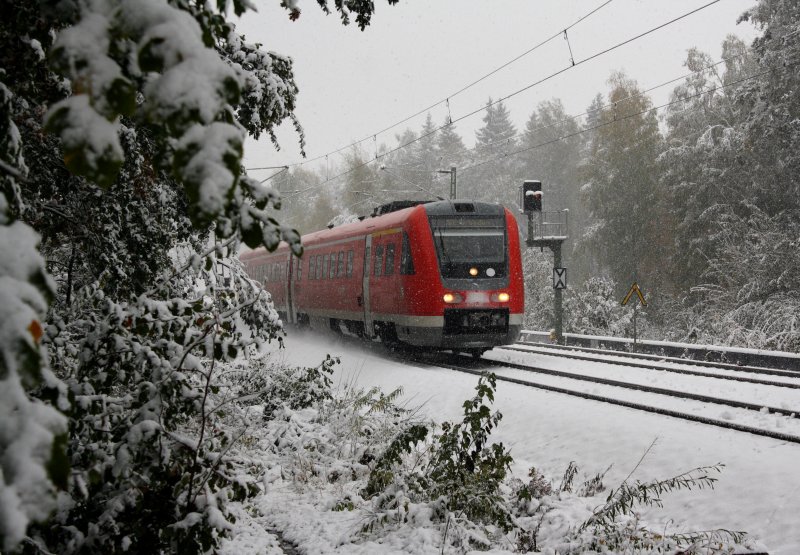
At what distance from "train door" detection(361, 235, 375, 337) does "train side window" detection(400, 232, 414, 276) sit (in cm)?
187

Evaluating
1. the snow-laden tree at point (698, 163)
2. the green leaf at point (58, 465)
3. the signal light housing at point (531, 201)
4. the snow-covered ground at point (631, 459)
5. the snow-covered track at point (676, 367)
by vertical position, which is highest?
the snow-laden tree at point (698, 163)

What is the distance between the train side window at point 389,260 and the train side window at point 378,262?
1.00 feet

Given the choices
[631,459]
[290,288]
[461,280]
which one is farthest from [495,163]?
[631,459]

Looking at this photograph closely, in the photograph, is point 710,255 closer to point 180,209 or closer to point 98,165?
point 180,209

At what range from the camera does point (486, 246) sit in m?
13.2

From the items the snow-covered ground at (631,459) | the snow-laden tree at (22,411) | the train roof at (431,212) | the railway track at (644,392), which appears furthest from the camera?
the train roof at (431,212)

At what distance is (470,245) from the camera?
13.1m

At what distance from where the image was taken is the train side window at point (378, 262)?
563 inches

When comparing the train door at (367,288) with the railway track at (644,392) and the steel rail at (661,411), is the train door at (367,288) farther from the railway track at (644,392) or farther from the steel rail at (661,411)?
the steel rail at (661,411)

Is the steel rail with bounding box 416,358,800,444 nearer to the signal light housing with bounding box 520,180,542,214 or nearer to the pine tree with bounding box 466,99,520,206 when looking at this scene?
the signal light housing with bounding box 520,180,542,214

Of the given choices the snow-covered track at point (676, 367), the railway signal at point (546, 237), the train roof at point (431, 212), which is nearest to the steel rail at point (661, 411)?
the snow-covered track at point (676, 367)

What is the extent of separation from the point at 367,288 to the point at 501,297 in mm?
3280

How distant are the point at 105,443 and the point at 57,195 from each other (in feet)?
7.85

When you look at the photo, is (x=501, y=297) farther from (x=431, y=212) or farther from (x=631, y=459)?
(x=631, y=459)
